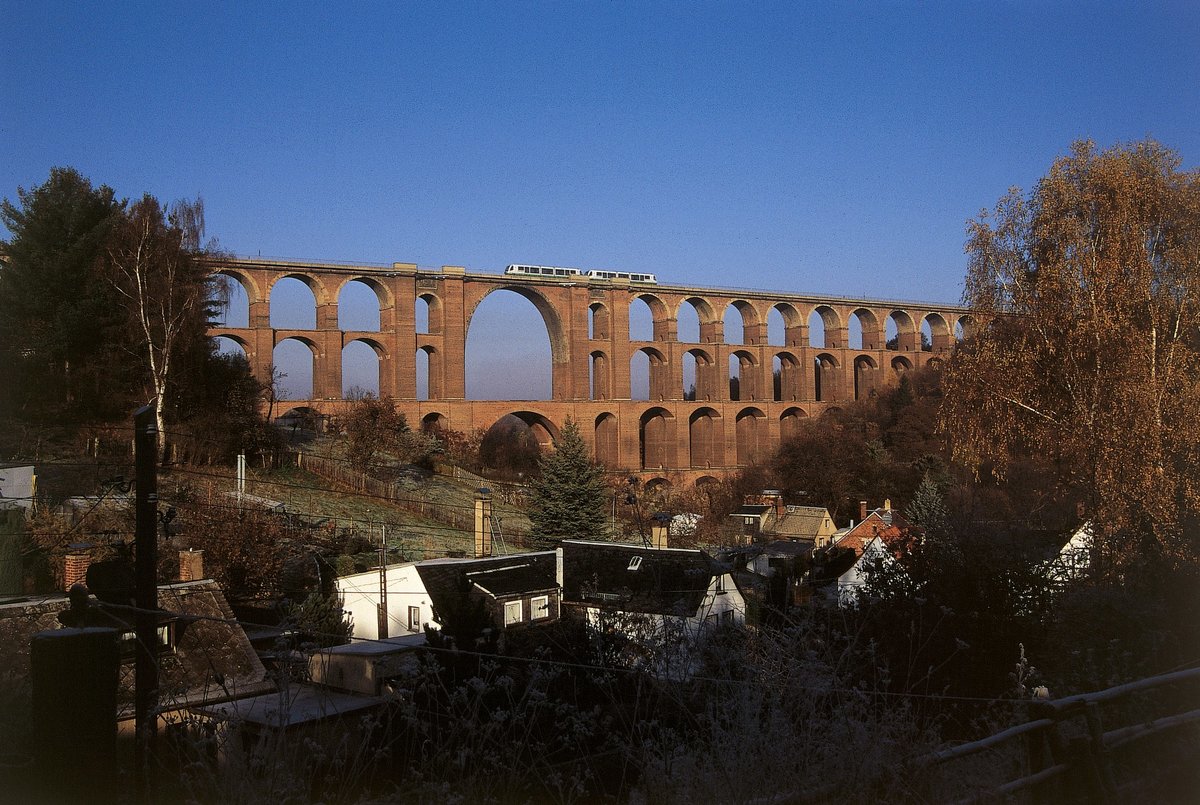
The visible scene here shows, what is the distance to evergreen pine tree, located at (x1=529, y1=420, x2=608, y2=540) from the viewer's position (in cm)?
1989

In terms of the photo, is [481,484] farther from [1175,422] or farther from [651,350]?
[1175,422]

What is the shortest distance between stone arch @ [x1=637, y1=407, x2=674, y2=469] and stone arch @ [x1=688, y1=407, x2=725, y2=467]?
3.80 ft

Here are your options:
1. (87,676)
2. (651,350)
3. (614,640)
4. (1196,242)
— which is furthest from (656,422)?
(87,676)

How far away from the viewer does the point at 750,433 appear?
4822 cm

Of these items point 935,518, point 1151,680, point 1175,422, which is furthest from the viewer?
point 1175,422

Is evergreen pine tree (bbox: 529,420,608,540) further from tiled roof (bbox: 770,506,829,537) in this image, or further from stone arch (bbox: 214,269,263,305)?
stone arch (bbox: 214,269,263,305)

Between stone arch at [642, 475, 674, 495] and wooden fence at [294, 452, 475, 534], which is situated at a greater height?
wooden fence at [294, 452, 475, 534]

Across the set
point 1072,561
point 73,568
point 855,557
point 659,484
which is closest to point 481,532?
point 73,568

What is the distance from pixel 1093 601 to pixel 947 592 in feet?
4.93

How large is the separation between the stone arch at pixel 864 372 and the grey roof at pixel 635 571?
41.3 meters

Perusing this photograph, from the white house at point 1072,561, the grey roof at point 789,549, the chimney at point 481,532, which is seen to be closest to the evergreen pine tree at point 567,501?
the chimney at point 481,532

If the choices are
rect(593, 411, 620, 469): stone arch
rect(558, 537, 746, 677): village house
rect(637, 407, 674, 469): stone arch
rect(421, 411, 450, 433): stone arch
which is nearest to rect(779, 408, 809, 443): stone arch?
rect(637, 407, 674, 469): stone arch

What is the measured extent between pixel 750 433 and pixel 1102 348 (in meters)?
35.9

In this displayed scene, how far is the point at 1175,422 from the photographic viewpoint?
1173 cm
